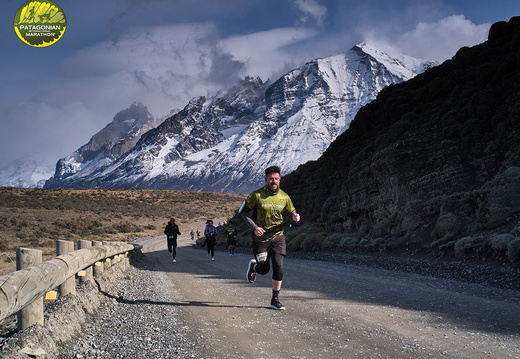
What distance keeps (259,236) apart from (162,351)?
268 centimetres

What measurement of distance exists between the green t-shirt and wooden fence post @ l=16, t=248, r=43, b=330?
3222 mm

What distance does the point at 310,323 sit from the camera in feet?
18.8

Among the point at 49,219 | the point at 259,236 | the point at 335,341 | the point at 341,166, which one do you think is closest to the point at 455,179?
the point at 341,166

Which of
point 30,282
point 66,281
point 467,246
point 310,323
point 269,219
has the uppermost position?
point 269,219

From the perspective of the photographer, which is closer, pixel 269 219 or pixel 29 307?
pixel 29 307

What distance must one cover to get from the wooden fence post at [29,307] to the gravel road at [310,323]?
426 millimetres

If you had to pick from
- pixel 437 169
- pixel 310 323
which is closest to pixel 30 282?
pixel 310 323

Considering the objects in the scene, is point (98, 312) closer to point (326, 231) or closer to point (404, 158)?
point (404, 158)

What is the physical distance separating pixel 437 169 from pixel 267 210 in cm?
1542

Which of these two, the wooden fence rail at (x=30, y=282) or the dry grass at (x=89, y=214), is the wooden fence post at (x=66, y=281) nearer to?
the wooden fence rail at (x=30, y=282)

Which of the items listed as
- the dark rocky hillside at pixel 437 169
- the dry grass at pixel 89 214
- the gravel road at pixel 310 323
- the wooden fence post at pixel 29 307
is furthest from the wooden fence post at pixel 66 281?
the dry grass at pixel 89 214

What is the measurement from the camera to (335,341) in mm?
4781

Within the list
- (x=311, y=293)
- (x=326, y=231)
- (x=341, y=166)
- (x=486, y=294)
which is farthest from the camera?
(x=341, y=166)

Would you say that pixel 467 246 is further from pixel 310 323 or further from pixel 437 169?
pixel 310 323
